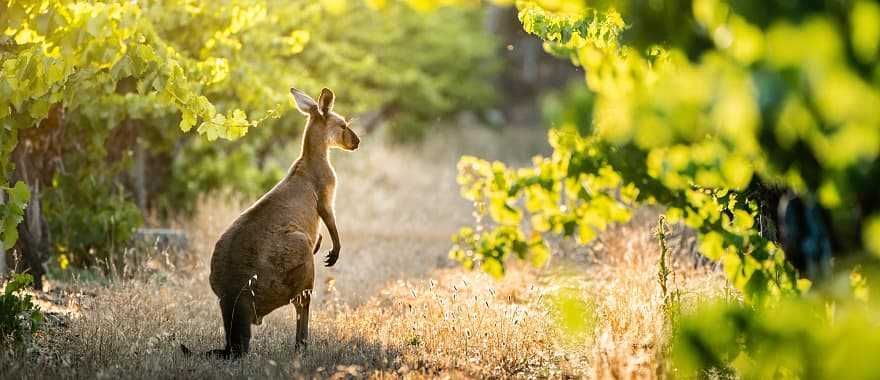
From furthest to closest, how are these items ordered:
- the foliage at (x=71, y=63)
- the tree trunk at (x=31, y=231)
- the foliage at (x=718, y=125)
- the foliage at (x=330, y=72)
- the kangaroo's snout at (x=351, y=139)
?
the foliage at (x=330, y=72) → the tree trunk at (x=31, y=231) → the kangaroo's snout at (x=351, y=139) → the foliage at (x=71, y=63) → the foliage at (x=718, y=125)

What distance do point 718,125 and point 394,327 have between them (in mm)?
4230

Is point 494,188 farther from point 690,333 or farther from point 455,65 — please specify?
point 455,65

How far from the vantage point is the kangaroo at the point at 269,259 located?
659 cm

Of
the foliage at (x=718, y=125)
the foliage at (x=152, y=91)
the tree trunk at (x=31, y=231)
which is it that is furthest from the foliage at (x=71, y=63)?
the tree trunk at (x=31, y=231)

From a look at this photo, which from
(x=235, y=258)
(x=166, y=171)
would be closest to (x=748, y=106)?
(x=235, y=258)

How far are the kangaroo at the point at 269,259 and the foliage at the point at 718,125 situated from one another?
1655mm

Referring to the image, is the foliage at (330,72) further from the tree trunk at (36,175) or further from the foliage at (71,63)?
the tree trunk at (36,175)

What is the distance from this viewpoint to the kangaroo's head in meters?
7.81

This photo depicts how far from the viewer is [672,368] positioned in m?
6.09

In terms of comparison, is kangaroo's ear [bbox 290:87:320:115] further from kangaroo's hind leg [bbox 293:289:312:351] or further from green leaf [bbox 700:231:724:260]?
green leaf [bbox 700:231:724:260]

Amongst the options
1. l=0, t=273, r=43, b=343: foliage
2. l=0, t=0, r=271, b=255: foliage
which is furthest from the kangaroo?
l=0, t=273, r=43, b=343: foliage

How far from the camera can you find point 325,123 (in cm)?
791

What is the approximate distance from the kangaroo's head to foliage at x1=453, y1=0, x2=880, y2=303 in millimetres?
2181

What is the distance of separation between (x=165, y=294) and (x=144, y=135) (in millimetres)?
5384
